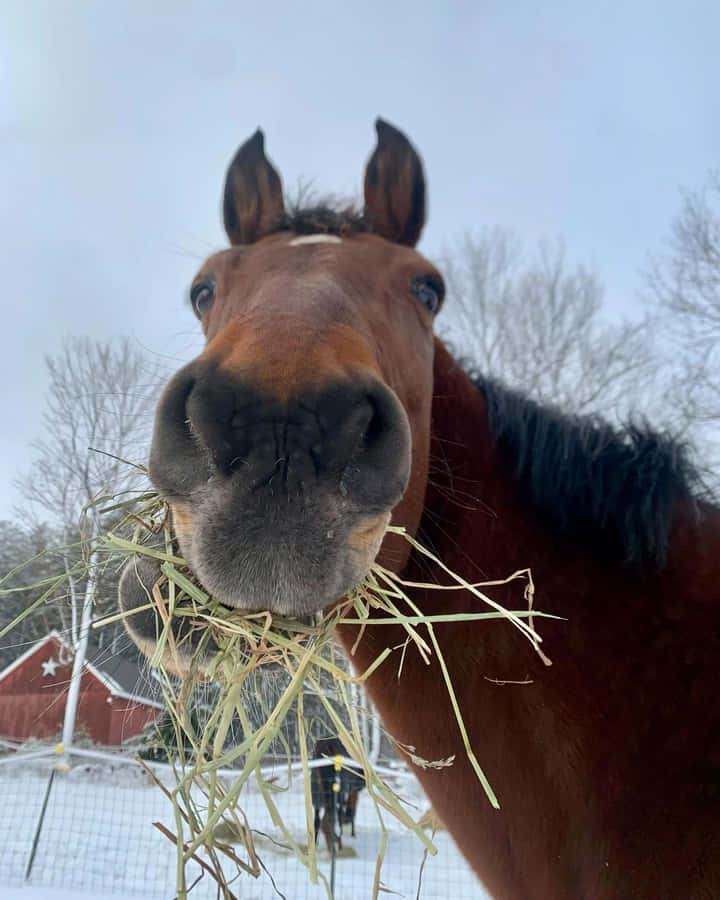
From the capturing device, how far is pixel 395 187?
2764 millimetres

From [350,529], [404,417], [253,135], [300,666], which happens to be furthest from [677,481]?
[253,135]

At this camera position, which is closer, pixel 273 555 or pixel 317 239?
pixel 273 555

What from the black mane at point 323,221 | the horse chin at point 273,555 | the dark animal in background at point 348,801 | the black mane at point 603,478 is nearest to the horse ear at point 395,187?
the black mane at point 323,221

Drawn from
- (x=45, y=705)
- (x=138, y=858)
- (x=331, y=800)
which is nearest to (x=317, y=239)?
(x=45, y=705)

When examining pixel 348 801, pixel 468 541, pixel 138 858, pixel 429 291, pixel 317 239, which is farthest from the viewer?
pixel 348 801

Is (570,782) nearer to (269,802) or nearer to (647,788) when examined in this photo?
(647,788)

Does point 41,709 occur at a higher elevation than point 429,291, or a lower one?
lower

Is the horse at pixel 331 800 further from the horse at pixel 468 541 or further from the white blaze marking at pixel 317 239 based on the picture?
the white blaze marking at pixel 317 239

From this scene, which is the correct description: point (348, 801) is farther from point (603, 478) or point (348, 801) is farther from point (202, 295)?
point (202, 295)

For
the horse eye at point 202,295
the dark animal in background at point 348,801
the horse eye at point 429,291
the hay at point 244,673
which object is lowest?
the dark animal in background at point 348,801

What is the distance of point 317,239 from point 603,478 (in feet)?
4.76

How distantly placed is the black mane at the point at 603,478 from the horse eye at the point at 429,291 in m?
0.58

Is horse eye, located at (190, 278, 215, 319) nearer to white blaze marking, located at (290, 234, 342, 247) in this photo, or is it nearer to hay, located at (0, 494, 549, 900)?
white blaze marking, located at (290, 234, 342, 247)

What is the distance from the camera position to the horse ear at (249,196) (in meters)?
2.76
